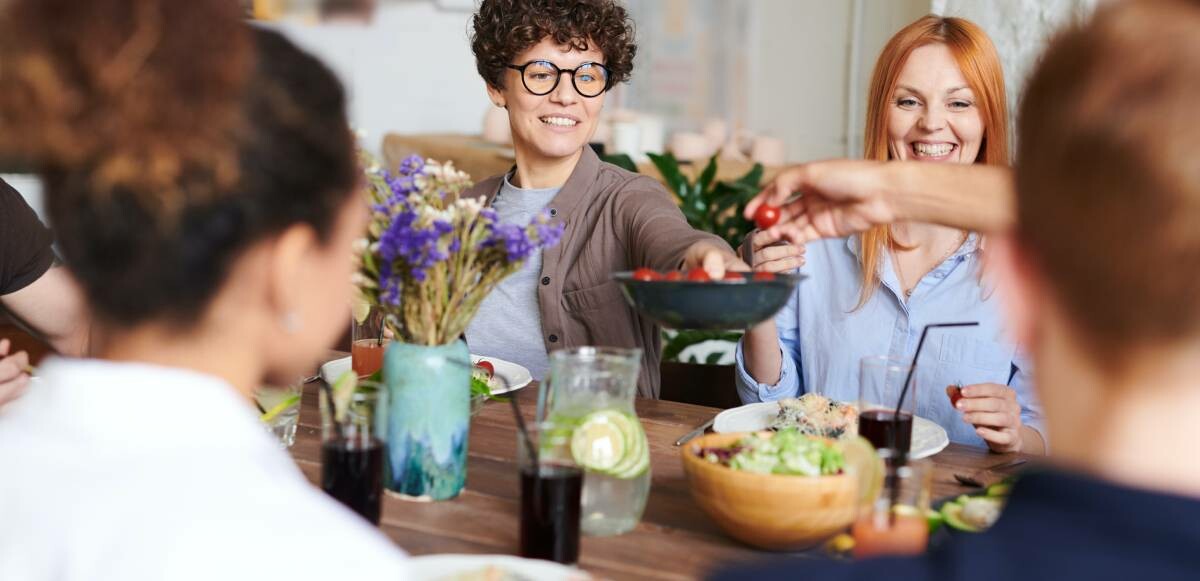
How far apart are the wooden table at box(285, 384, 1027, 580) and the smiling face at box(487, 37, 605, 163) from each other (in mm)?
840

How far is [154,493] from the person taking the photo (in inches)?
33.9

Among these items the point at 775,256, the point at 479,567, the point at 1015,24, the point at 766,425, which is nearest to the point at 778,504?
the point at 479,567

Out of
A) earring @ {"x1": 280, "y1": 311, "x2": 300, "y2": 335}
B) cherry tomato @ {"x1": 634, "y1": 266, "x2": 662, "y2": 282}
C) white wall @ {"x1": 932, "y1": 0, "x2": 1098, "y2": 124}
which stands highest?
white wall @ {"x1": 932, "y1": 0, "x2": 1098, "y2": 124}

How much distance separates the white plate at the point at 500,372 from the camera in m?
2.15

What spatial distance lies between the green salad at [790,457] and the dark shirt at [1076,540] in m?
0.59

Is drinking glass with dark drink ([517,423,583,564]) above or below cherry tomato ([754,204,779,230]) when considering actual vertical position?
below

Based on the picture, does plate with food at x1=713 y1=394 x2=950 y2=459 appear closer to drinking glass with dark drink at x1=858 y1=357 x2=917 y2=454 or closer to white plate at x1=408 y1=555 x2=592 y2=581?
drinking glass with dark drink at x1=858 y1=357 x2=917 y2=454

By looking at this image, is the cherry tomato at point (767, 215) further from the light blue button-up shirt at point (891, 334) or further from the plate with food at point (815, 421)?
the light blue button-up shirt at point (891, 334)

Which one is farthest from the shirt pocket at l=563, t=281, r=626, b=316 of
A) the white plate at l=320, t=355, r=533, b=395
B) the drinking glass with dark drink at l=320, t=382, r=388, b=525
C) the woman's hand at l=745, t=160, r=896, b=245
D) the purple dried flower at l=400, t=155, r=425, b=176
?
the drinking glass with dark drink at l=320, t=382, r=388, b=525

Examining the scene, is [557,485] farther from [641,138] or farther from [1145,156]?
[641,138]

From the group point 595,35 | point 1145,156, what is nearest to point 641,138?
point 595,35

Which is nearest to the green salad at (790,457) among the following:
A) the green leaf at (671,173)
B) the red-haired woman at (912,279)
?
the red-haired woman at (912,279)

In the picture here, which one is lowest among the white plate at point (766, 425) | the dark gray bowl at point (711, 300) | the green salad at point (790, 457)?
the white plate at point (766, 425)

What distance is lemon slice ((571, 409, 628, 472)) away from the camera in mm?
1400
